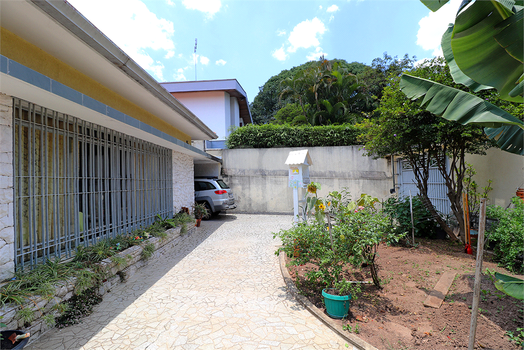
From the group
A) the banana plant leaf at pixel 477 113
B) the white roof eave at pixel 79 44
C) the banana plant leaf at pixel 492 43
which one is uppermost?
the white roof eave at pixel 79 44

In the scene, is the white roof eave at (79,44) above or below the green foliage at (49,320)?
above

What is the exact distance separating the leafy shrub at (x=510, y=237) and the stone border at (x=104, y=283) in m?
6.52

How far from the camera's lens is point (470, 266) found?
14.6ft

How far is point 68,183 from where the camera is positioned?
412 centimetres

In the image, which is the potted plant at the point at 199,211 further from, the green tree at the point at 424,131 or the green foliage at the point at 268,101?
the green foliage at the point at 268,101

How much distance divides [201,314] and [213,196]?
7.19 meters

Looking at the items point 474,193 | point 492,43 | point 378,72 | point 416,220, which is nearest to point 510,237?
point 416,220

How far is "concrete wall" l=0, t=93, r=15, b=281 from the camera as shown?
303 centimetres

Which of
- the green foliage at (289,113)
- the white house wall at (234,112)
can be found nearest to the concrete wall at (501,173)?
the white house wall at (234,112)

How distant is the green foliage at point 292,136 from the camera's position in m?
11.8

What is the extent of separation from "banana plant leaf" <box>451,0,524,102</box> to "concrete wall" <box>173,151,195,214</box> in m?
7.95

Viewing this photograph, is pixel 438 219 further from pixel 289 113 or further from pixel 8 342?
pixel 289 113

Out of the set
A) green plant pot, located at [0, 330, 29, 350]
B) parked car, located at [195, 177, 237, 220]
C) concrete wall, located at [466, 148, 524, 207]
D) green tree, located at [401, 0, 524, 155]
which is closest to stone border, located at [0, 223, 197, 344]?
green plant pot, located at [0, 330, 29, 350]

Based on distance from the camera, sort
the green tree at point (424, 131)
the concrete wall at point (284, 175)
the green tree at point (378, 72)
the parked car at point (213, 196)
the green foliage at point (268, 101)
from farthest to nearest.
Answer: the green foliage at point (268, 101) → the green tree at point (378, 72) → the concrete wall at point (284, 175) → the parked car at point (213, 196) → the green tree at point (424, 131)
